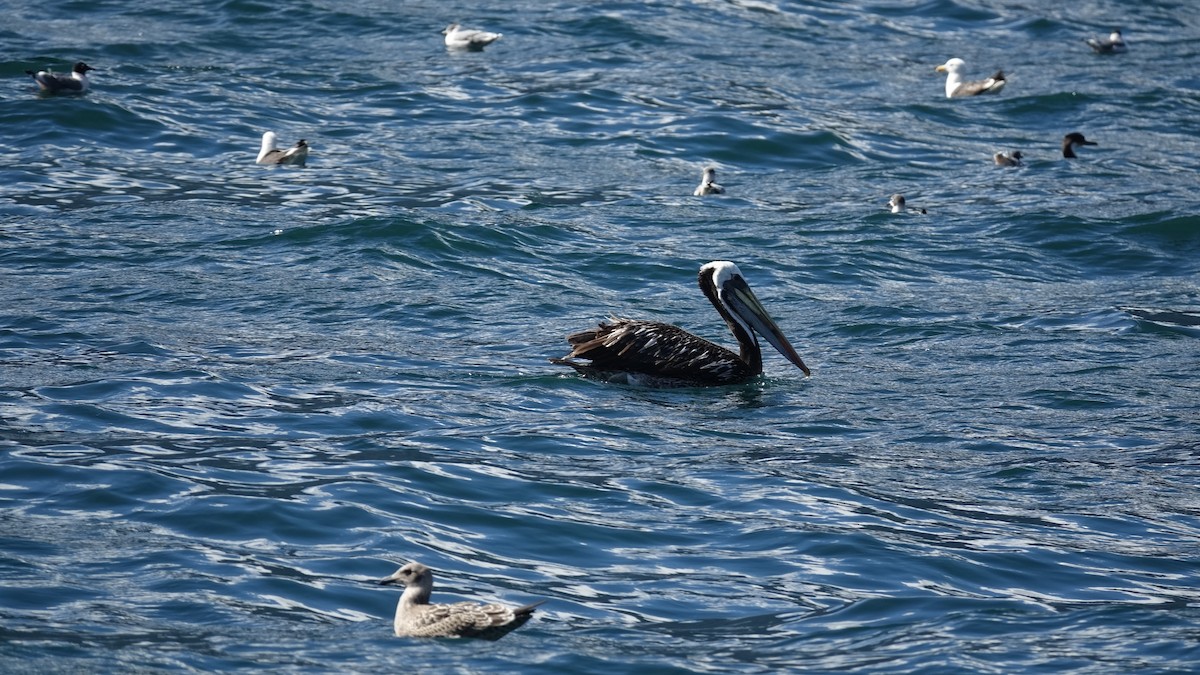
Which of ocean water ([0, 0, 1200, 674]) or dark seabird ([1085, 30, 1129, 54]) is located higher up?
dark seabird ([1085, 30, 1129, 54])

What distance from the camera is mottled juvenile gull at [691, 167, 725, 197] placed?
1738cm

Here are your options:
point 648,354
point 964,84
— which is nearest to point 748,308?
point 648,354

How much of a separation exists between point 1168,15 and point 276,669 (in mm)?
25252

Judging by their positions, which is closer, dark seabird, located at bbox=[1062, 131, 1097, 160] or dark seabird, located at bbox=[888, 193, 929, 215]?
dark seabird, located at bbox=[888, 193, 929, 215]

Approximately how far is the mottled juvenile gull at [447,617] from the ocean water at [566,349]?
0.10 meters

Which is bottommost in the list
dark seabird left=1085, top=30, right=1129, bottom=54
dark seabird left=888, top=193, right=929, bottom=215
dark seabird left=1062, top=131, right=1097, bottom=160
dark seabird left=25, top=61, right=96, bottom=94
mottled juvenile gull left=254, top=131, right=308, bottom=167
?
dark seabird left=888, top=193, right=929, bottom=215

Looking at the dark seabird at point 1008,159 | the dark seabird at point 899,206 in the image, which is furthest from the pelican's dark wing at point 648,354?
the dark seabird at point 1008,159

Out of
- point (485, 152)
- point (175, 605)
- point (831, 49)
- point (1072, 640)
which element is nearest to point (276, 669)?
point (175, 605)

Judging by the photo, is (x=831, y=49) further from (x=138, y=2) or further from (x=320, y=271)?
(x=320, y=271)

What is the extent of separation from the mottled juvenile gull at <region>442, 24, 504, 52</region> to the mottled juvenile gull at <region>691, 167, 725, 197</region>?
23.2 feet

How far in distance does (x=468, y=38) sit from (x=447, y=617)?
17650mm

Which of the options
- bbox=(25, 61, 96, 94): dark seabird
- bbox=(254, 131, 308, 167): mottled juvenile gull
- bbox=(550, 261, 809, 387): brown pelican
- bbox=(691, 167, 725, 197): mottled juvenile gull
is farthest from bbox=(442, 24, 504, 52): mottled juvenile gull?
bbox=(550, 261, 809, 387): brown pelican

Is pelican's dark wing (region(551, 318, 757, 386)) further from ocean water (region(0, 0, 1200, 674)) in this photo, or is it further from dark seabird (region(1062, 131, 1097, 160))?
dark seabird (region(1062, 131, 1097, 160))

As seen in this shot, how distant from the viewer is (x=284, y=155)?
58.6 ft
